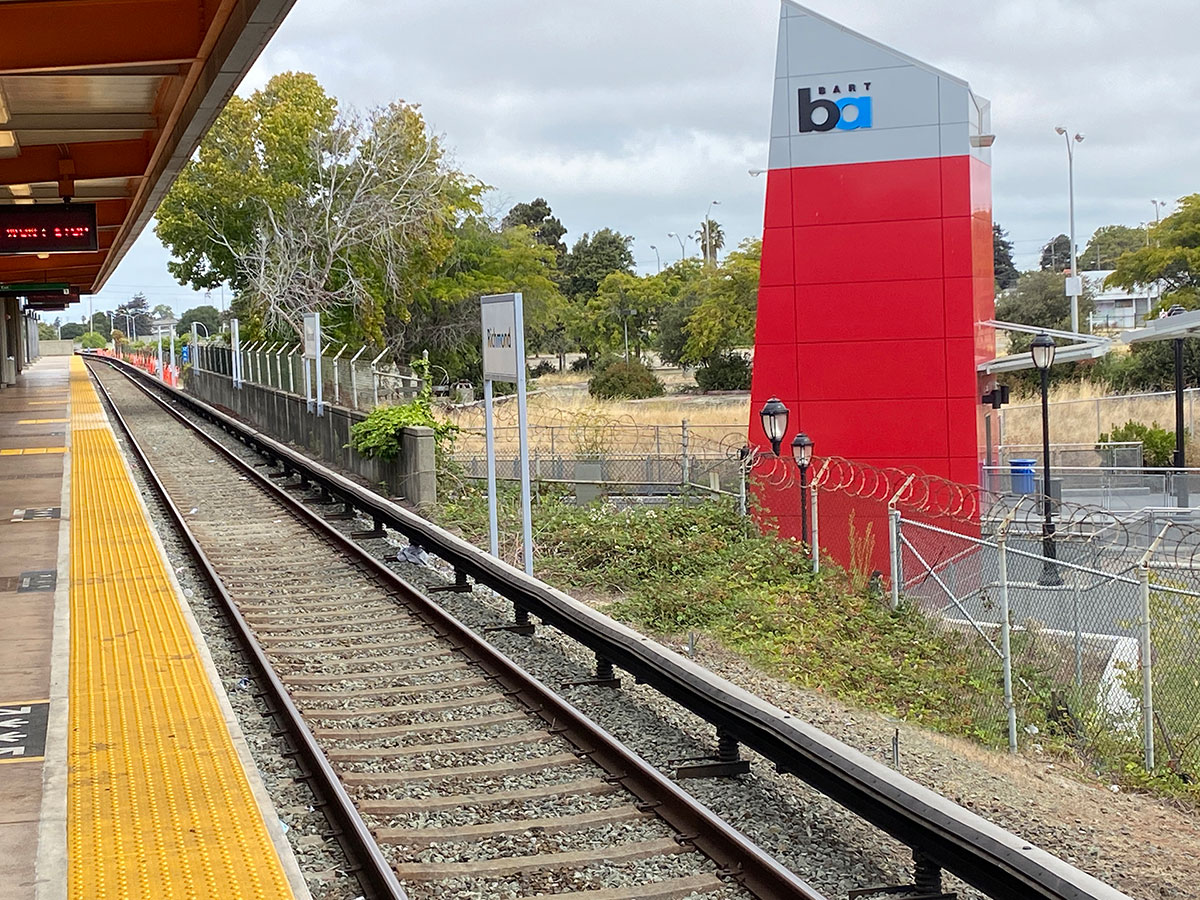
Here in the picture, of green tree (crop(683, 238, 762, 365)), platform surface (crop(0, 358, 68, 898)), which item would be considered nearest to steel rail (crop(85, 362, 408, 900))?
platform surface (crop(0, 358, 68, 898))

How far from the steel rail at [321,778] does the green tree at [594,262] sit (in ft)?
292

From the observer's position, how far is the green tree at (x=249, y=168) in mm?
46094

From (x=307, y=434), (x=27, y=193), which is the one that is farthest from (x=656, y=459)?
(x=27, y=193)

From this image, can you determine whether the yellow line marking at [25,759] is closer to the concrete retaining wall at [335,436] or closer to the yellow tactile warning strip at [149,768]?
the yellow tactile warning strip at [149,768]

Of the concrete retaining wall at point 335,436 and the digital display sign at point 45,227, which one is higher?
the digital display sign at point 45,227

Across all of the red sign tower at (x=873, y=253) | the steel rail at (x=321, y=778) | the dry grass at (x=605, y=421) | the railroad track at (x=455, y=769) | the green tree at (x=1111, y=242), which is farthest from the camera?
the green tree at (x=1111, y=242)

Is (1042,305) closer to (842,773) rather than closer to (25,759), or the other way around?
(842,773)

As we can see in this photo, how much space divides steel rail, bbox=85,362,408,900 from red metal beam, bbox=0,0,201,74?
5.02 m

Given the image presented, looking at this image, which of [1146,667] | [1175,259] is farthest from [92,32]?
[1175,259]

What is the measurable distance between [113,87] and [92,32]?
3.81 meters

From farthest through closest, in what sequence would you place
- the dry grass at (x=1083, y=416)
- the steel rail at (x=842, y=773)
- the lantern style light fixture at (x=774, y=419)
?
the dry grass at (x=1083, y=416)
the lantern style light fixture at (x=774, y=419)
the steel rail at (x=842, y=773)

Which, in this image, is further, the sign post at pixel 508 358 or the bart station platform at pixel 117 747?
the sign post at pixel 508 358

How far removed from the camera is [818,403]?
79.9 ft

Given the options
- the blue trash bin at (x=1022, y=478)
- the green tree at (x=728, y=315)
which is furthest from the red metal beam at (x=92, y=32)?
the green tree at (x=728, y=315)
